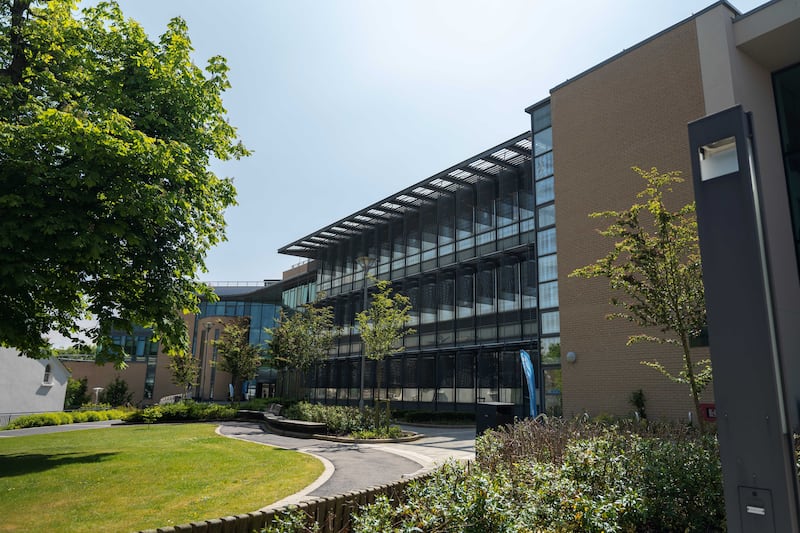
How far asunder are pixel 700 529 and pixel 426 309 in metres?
28.9

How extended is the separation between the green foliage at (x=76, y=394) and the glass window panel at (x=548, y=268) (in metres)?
51.6

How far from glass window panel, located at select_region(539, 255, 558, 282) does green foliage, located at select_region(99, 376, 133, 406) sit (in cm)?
4884

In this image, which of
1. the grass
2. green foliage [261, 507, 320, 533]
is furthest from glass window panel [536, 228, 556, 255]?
green foliage [261, 507, 320, 533]

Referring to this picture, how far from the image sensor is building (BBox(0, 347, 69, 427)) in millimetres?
33188

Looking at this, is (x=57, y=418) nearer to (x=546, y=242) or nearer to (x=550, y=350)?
(x=550, y=350)

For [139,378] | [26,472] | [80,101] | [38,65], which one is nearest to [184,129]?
[80,101]

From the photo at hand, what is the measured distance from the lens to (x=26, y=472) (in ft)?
38.8

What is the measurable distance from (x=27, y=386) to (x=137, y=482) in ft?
101

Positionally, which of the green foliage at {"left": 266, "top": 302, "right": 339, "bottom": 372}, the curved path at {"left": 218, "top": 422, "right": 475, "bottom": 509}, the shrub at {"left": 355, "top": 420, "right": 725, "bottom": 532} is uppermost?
the green foliage at {"left": 266, "top": 302, "right": 339, "bottom": 372}

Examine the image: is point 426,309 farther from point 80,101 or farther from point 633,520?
point 633,520

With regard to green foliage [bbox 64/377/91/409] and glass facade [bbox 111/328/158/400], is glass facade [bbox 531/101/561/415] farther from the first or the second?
glass facade [bbox 111/328/158/400]

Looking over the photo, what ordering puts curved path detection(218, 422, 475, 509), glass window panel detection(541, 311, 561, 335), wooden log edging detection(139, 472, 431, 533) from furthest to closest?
glass window panel detection(541, 311, 561, 335), curved path detection(218, 422, 475, 509), wooden log edging detection(139, 472, 431, 533)

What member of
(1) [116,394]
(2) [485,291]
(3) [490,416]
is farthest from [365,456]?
(1) [116,394]

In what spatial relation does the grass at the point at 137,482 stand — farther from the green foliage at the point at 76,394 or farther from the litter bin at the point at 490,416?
the green foliage at the point at 76,394
